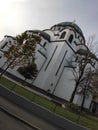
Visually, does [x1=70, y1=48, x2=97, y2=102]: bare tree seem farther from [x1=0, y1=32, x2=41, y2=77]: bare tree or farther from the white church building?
[x1=0, y1=32, x2=41, y2=77]: bare tree

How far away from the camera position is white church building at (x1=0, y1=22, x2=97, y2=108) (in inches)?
1443

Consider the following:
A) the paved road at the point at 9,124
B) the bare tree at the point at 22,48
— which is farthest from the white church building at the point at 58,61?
the paved road at the point at 9,124

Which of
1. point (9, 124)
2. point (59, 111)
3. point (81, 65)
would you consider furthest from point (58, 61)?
point (9, 124)

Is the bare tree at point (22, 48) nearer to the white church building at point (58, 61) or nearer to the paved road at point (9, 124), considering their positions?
the white church building at point (58, 61)

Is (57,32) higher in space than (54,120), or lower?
higher

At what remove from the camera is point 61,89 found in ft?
122

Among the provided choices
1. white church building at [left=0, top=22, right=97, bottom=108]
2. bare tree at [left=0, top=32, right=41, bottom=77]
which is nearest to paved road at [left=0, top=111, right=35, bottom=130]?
bare tree at [left=0, top=32, right=41, bottom=77]

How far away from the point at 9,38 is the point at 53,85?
59.5 feet

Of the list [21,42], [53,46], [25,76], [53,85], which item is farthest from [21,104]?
[53,46]

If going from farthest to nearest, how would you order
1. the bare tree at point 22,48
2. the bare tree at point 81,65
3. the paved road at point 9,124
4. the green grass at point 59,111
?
1. the bare tree at point 81,65
2. the bare tree at point 22,48
3. the green grass at point 59,111
4. the paved road at point 9,124

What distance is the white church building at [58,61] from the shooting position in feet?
120

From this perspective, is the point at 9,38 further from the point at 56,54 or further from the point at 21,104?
the point at 21,104

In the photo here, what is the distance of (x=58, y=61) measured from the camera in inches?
1534

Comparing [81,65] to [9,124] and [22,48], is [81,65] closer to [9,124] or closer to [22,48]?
[22,48]
